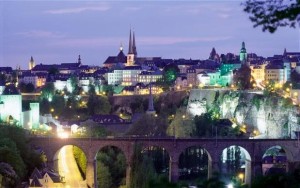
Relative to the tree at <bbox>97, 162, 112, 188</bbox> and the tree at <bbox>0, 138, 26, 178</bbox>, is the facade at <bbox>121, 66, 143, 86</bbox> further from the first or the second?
the tree at <bbox>0, 138, 26, 178</bbox>

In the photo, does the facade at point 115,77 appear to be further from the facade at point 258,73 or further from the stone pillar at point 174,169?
the stone pillar at point 174,169

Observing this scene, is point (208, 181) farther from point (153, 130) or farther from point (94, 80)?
point (94, 80)

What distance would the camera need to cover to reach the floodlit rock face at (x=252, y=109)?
39.0m

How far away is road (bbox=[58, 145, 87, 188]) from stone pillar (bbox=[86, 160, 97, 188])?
25 centimetres

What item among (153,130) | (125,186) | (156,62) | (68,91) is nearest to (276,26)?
(125,186)

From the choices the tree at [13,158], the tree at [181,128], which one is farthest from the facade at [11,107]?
the tree at [13,158]

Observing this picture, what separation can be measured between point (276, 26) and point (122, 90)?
56.8 meters

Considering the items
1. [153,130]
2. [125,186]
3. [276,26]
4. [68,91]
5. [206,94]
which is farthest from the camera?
[68,91]

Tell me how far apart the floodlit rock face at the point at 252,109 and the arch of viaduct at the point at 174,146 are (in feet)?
15.2

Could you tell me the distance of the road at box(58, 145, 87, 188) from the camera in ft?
96.6

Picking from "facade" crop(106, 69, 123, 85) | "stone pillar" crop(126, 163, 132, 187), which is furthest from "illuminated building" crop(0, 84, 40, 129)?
"facade" crop(106, 69, 123, 85)

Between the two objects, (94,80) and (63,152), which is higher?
(94,80)

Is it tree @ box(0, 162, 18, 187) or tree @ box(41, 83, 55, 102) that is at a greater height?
tree @ box(41, 83, 55, 102)

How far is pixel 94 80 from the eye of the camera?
230 ft
